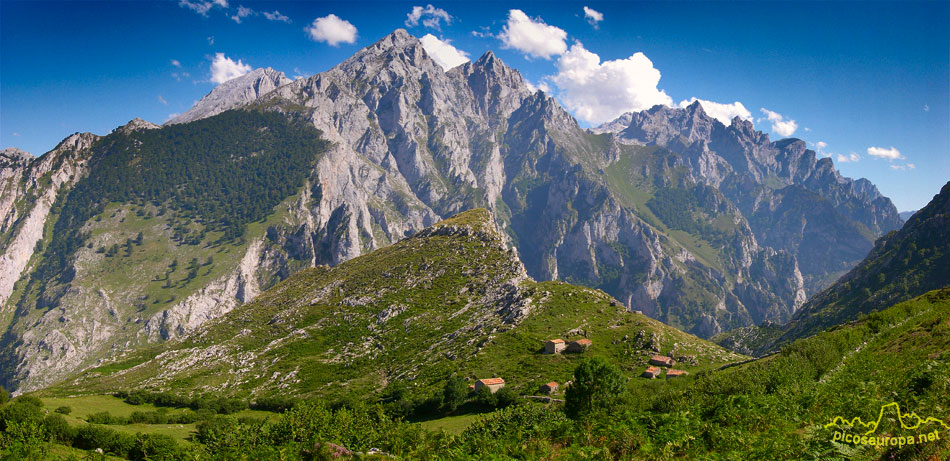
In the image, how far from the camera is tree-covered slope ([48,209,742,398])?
9738cm

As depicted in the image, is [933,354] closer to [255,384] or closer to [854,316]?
[255,384]

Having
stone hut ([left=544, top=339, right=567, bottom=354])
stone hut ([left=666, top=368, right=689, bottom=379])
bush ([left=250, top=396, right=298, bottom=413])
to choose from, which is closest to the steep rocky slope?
stone hut ([left=666, top=368, right=689, bottom=379])

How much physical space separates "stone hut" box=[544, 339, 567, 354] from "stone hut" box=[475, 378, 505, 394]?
17168 millimetres

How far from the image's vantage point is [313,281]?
175375 millimetres

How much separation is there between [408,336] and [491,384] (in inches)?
1999

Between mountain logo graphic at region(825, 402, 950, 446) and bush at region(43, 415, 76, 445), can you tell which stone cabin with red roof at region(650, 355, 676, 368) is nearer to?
mountain logo graphic at region(825, 402, 950, 446)

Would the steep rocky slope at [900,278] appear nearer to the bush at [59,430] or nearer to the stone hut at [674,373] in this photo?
the stone hut at [674,373]

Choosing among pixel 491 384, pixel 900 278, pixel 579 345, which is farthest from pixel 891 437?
pixel 900 278

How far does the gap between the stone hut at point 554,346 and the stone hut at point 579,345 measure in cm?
157

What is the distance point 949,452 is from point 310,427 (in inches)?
1476

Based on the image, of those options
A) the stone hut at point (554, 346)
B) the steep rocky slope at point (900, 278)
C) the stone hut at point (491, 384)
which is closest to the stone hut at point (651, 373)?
the stone hut at point (554, 346)

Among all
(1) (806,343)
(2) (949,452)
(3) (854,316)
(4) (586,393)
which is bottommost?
(3) (854,316)

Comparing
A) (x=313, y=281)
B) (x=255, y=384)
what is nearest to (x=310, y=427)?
(x=255, y=384)

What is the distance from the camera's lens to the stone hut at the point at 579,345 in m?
94.3
